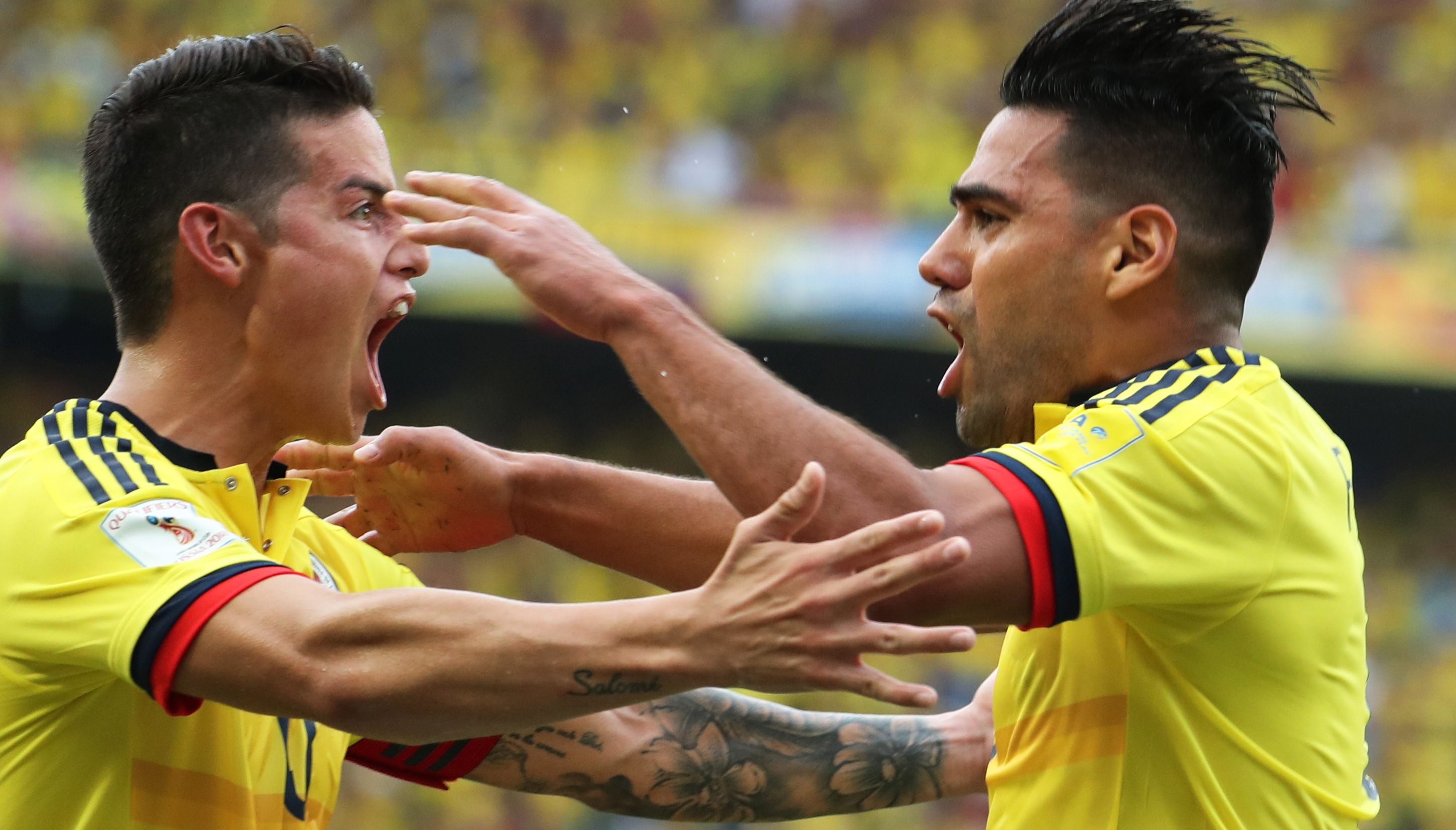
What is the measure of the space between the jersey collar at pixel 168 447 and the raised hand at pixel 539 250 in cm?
73

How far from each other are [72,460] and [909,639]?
1.59 meters

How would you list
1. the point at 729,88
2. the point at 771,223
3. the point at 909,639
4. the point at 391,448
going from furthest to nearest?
1. the point at 729,88
2. the point at 771,223
3. the point at 391,448
4. the point at 909,639

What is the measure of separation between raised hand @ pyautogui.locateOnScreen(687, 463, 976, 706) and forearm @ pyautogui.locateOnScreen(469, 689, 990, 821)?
4.90ft

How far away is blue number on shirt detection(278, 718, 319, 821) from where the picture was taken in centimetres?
310

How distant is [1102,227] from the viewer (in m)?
2.89

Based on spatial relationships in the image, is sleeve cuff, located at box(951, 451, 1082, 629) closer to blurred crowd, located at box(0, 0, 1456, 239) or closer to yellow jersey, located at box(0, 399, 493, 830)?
yellow jersey, located at box(0, 399, 493, 830)

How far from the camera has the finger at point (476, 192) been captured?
2.71 metres

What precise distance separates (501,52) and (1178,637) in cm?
1210

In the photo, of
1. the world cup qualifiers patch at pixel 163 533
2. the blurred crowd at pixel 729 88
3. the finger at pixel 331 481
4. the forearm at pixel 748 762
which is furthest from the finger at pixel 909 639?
the blurred crowd at pixel 729 88

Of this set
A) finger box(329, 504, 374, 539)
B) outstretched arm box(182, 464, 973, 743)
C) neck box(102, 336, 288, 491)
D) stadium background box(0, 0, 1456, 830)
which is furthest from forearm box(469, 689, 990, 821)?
stadium background box(0, 0, 1456, 830)

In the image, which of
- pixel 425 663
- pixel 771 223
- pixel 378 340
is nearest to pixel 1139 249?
pixel 425 663

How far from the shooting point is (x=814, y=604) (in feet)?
7.45

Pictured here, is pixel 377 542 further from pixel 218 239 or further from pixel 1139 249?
pixel 1139 249

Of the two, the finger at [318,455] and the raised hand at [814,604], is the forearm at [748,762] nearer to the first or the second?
the finger at [318,455]
